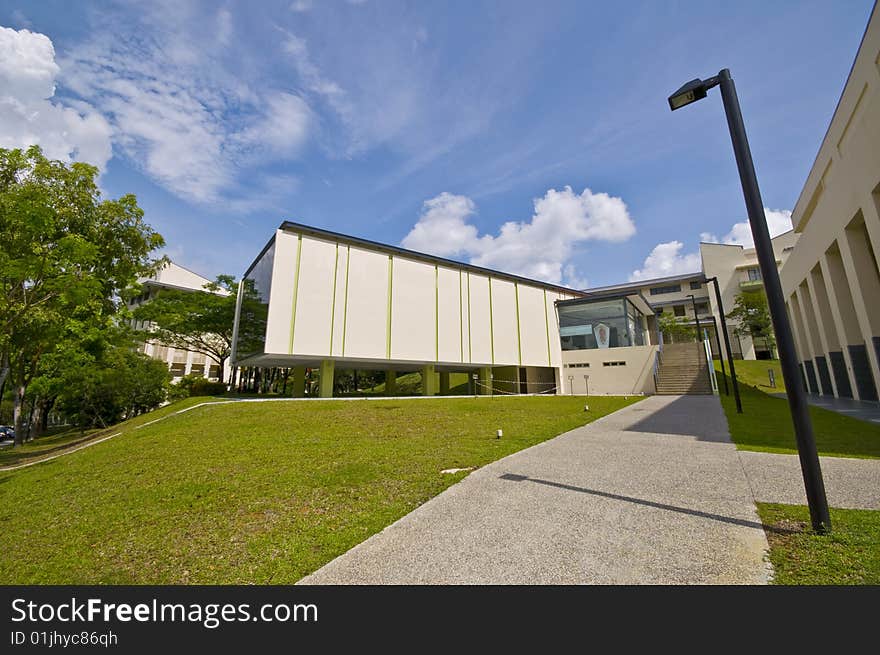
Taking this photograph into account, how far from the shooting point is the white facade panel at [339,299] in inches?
973

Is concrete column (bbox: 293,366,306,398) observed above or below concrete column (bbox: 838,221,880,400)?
below

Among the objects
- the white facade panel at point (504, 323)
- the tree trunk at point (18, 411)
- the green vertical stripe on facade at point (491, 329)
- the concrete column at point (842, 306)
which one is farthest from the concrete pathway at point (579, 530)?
the white facade panel at point (504, 323)

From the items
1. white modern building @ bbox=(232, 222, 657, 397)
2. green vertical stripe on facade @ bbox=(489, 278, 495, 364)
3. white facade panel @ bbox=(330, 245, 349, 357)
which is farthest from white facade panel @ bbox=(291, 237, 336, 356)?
green vertical stripe on facade @ bbox=(489, 278, 495, 364)

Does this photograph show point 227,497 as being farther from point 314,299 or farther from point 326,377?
point 326,377

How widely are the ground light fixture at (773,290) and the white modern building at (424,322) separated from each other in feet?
73.4

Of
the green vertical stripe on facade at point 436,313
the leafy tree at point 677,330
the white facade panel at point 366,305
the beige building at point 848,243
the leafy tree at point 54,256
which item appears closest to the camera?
the leafy tree at point 54,256

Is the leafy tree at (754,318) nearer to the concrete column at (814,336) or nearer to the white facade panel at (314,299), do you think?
the concrete column at (814,336)

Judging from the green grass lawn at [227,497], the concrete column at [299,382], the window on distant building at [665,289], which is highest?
the window on distant building at [665,289]

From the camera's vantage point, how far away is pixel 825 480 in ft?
19.0

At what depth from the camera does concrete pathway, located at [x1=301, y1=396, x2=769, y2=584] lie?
3363 mm

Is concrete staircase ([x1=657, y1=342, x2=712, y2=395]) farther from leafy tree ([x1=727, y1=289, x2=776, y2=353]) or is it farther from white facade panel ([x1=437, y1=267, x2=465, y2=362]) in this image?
leafy tree ([x1=727, y1=289, x2=776, y2=353])

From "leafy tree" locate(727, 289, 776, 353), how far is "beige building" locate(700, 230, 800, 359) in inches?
33.9

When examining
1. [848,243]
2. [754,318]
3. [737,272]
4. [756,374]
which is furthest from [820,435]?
[737,272]
